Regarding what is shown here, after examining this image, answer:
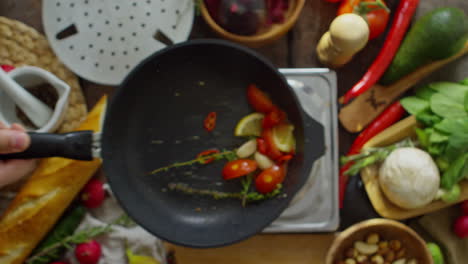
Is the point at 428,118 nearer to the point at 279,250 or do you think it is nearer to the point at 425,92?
the point at 425,92

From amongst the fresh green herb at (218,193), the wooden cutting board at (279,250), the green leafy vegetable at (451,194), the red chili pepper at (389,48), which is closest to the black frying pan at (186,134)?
the fresh green herb at (218,193)

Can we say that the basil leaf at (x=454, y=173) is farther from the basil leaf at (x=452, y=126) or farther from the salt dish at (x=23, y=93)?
the salt dish at (x=23, y=93)

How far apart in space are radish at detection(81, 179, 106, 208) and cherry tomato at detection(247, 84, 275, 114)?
37 centimetres

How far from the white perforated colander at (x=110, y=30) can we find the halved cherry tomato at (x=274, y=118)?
0.81 ft

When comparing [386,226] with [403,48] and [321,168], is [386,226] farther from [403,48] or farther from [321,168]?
[403,48]

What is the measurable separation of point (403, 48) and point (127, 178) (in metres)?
0.61

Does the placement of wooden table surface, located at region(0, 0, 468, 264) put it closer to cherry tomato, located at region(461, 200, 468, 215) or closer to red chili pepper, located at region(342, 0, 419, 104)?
red chili pepper, located at region(342, 0, 419, 104)

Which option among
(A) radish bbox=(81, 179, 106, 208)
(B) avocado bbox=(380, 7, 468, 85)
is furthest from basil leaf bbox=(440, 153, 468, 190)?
(A) radish bbox=(81, 179, 106, 208)

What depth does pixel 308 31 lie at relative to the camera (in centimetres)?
93

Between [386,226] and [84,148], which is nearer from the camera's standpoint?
[84,148]

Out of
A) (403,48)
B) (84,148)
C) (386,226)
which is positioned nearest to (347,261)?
(386,226)

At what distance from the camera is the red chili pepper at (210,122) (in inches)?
32.2

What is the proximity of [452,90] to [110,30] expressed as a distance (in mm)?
708

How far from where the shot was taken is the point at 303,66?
0.94 meters
